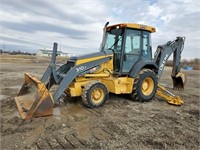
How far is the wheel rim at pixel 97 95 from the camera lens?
5.40 m

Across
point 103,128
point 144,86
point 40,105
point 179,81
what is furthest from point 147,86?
point 40,105

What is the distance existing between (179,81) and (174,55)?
131 cm

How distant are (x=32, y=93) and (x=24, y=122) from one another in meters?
1.37

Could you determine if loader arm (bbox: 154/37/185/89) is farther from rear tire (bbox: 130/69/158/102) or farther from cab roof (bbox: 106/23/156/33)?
cab roof (bbox: 106/23/156/33)

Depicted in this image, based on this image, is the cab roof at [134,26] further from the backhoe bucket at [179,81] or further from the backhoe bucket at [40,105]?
the backhoe bucket at [40,105]

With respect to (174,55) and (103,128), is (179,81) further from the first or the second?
(103,128)

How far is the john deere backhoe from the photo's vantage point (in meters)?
5.26

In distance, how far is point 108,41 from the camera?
21.6ft

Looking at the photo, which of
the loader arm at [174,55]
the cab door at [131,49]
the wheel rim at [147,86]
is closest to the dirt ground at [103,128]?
the wheel rim at [147,86]

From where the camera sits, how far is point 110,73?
619 cm

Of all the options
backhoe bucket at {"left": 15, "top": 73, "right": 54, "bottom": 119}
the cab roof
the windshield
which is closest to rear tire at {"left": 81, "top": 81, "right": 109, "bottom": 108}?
backhoe bucket at {"left": 15, "top": 73, "right": 54, "bottom": 119}

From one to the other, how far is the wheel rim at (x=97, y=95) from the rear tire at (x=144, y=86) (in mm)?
1215

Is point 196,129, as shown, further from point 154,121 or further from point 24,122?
point 24,122

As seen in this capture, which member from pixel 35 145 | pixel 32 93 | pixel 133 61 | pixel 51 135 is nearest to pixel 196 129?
pixel 133 61
